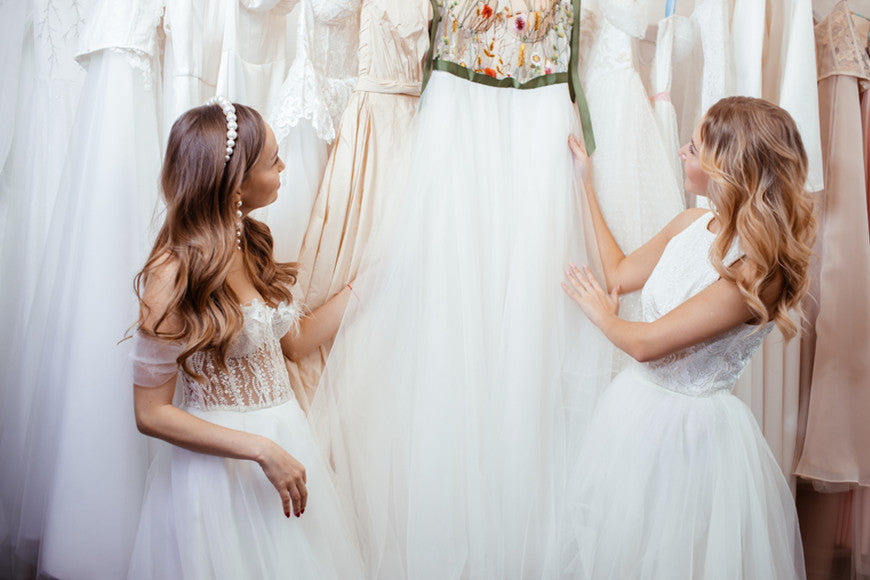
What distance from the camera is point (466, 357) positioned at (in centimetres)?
133

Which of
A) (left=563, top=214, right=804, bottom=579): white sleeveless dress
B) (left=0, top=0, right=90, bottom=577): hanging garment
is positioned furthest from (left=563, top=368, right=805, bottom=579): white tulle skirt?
(left=0, top=0, right=90, bottom=577): hanging garment

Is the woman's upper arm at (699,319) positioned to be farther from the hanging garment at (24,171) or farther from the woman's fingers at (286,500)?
the hanging garment at (24,171)

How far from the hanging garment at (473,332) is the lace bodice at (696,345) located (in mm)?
170

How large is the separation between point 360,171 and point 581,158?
49 centimetres

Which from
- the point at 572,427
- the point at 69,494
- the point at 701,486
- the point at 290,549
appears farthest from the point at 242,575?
the point at 701,486

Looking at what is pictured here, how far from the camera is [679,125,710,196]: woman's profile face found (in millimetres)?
1284

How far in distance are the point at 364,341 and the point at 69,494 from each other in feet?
2.15

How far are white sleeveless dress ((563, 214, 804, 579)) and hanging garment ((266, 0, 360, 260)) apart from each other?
0.78 metres

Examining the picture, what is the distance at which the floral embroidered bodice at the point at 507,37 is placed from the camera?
1.45 m

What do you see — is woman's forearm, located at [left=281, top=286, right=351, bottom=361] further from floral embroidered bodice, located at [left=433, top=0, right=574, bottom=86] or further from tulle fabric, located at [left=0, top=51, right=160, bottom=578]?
floral embroidered bodice, located at [left=433, top=0, right=574, bottom=86]

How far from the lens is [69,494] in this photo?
50.6 inches

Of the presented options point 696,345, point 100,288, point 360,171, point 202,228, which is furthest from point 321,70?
point 696,345

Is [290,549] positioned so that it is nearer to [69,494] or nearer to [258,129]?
[69,494]

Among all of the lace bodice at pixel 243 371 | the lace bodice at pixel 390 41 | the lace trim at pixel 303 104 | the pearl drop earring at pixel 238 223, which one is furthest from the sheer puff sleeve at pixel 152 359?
the lace bodice at pixel 390 41
